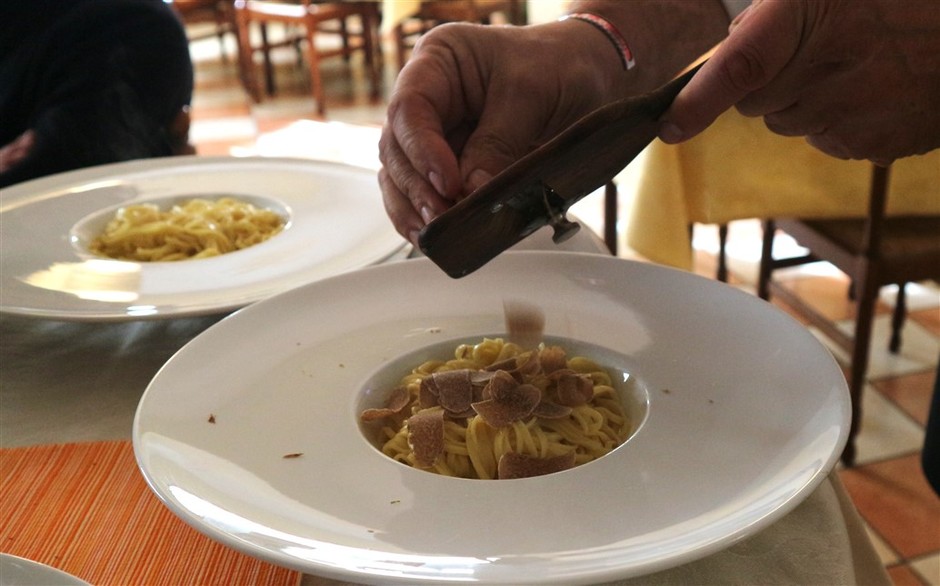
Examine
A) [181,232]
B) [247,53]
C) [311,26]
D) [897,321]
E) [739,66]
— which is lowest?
[897,321]

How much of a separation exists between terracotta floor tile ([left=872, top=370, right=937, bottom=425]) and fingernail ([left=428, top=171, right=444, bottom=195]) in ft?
5.45

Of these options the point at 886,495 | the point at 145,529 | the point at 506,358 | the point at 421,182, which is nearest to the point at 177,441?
the point at 145,529

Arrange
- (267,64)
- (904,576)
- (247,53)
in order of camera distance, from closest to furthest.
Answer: (904,576)
(247,53)
(267,64)

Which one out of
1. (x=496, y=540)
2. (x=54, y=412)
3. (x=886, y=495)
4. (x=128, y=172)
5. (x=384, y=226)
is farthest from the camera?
(x=886, y=495)

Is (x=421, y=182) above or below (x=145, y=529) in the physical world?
above

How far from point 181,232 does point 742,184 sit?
1.09 meters

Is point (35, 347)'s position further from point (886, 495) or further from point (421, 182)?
point (886, 495)

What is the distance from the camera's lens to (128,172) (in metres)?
1.24

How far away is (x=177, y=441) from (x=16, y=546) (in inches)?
5.0

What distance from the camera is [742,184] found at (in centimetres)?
171

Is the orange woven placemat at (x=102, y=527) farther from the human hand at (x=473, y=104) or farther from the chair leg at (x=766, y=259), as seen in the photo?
the chair leg at (x=766, y=259)

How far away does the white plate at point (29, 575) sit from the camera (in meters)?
0.46

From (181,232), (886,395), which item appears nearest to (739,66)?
(181,232)

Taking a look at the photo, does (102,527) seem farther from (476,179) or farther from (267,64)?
(267,64)
